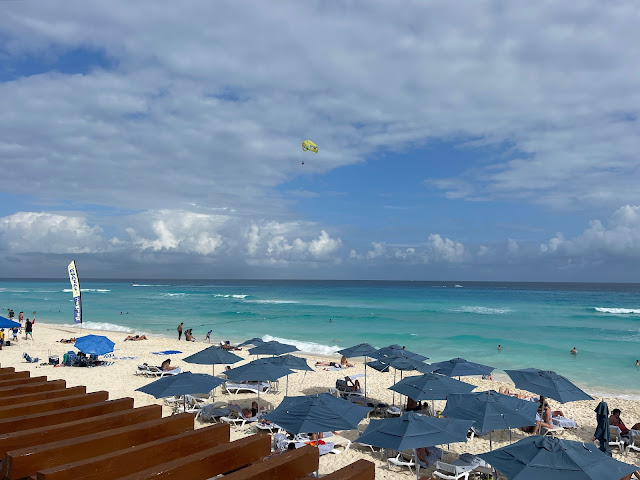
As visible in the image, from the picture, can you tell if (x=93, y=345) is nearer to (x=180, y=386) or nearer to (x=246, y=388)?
(x=246, y=388)

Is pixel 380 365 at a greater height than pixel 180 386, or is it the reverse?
pixel 180 386

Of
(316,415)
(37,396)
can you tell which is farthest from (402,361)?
(37,396)

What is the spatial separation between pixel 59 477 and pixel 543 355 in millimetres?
33941

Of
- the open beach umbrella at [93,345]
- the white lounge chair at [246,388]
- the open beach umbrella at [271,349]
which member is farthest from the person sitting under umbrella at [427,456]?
the open beach umbrella at [93,345]

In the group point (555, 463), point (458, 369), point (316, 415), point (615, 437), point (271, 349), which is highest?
point (555, 463)

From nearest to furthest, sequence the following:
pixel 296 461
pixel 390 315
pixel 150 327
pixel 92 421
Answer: pixel 296 461
pixel 92 421
pixel 150 327
pixel 390 315

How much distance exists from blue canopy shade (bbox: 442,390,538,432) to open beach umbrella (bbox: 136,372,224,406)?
6519 millimetres

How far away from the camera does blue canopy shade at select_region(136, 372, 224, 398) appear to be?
11.9m

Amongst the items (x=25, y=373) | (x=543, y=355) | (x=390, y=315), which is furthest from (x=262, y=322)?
(x=25, y=373)

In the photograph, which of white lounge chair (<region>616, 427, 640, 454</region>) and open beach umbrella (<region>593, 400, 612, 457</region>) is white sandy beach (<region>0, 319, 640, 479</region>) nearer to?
white lounge chair (<region>616, 427, 640, 454</region>)

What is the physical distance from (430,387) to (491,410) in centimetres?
242

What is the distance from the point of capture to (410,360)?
1585 cm

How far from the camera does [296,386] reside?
18844 mm

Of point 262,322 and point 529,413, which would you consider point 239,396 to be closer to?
point 529,413
